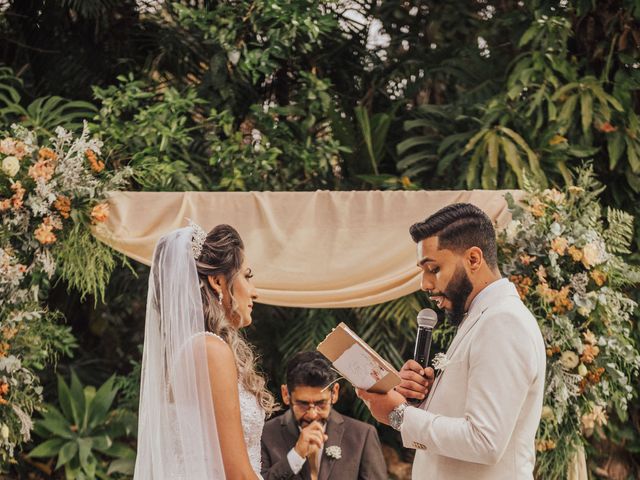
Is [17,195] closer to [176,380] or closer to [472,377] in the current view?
[176,380]

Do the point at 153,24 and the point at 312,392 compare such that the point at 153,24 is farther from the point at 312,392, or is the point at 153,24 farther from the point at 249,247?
the point at 312,392

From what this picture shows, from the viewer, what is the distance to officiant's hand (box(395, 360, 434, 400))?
3.12 m

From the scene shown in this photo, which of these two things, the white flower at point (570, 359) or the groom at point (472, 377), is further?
the white flower at point (570, 359)

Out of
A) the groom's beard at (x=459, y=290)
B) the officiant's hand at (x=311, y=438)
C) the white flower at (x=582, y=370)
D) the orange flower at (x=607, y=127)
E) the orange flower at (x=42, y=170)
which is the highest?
the groom's beard at (x=459, y=290)

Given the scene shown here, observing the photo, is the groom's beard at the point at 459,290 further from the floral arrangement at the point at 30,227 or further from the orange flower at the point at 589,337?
the floral arrangement at the point at 30,227

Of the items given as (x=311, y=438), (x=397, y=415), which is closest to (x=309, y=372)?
(x=311, y=438)

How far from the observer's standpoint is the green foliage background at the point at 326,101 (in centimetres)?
649

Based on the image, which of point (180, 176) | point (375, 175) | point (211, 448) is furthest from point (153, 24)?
point (211, 448)

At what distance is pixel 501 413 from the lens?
9.05 feet

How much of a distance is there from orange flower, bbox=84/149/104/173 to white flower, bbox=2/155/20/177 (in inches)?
15.8

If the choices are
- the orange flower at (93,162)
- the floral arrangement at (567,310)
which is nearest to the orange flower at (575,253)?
the floral arrangement at (567,310)

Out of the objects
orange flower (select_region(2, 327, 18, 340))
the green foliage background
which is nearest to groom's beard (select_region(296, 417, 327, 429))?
the green foliage background

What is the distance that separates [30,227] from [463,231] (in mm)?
2931

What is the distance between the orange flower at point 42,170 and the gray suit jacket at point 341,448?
183 cm
